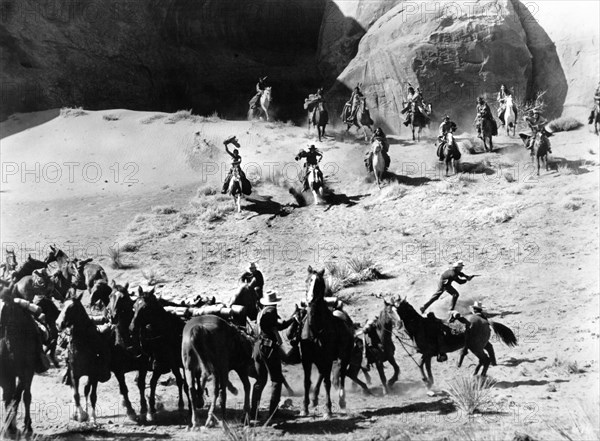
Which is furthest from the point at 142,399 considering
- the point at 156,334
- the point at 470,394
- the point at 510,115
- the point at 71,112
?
the point at 71,112

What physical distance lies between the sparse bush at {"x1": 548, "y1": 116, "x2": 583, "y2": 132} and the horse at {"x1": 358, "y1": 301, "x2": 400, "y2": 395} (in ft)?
70.9

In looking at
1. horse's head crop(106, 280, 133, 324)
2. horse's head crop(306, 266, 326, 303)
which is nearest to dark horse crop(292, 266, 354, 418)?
horse's head crop(306, 266, 326, 303)

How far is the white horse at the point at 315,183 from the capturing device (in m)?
28.3

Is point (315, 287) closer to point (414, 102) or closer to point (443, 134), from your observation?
point (443, 134)

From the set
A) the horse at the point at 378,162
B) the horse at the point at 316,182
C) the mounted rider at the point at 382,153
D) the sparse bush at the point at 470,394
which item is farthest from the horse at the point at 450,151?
the sparse bush at the point at 470,394

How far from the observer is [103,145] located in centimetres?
3638

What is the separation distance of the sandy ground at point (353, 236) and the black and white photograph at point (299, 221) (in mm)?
93

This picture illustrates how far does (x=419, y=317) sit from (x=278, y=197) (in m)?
15.2

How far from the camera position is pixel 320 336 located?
13.9 m

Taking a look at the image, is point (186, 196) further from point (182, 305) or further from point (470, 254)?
point (182, 305)

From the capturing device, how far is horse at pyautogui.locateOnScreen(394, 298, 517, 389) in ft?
48.3

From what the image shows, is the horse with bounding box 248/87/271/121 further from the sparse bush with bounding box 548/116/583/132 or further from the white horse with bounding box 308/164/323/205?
the sparse bush with bounding box 548/116/583/132

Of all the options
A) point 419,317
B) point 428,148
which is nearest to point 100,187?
point 428,148

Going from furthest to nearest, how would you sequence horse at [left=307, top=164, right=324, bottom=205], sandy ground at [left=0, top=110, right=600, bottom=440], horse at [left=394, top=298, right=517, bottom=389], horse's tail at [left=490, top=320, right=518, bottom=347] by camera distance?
horse at [left=307, top=164, right=324, bottom=205], horse's tail at [left=490, top=320, right=518, bottom=347], horse at [left=394, top=298, right=517, bottom=389], sandy ground at [left=0, top=110, right=600, bottom=440]
